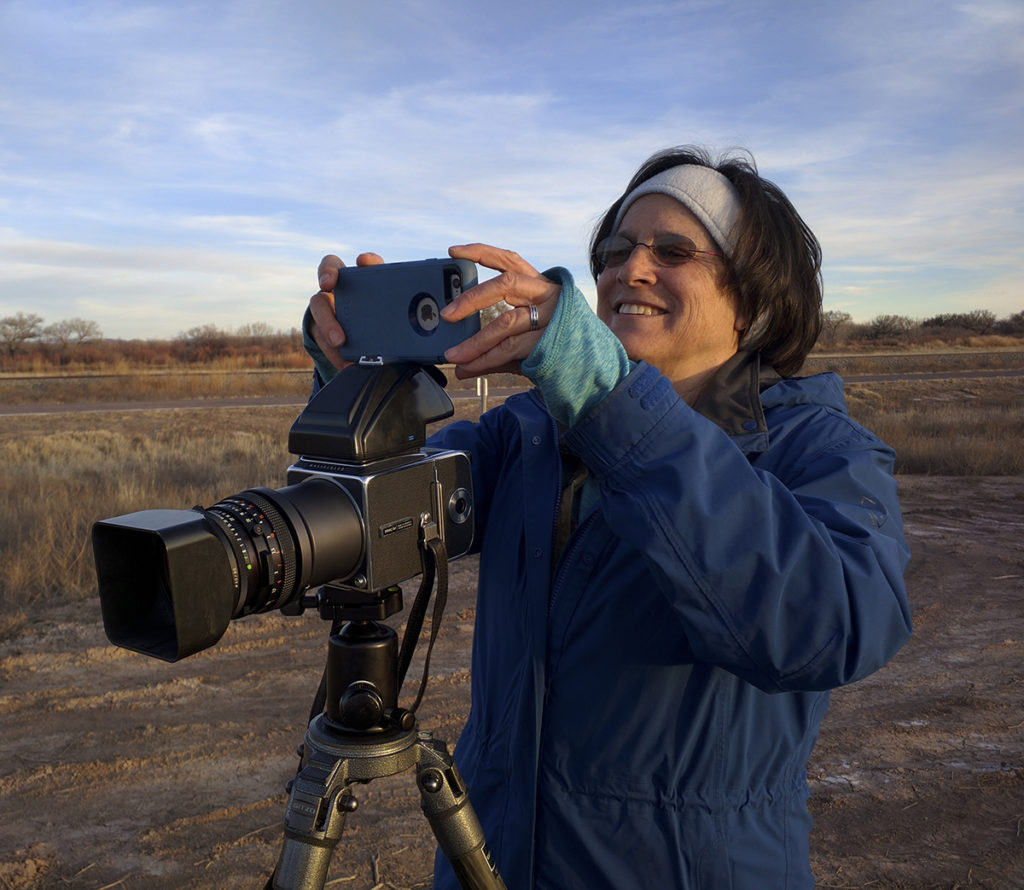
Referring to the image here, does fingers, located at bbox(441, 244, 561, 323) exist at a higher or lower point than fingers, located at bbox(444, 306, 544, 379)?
higher

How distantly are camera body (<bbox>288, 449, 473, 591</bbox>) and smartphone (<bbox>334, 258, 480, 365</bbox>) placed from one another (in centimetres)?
19

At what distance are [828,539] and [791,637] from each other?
0.15 meters

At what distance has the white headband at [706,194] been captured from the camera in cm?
175

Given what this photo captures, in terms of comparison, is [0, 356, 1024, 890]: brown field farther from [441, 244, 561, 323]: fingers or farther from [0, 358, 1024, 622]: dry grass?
[441, 244, 561, 323]: fingers

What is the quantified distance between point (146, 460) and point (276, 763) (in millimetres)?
7789

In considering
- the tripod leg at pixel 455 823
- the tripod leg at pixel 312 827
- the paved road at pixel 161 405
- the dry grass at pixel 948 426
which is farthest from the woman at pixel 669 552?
the paved road at pixel 161 405

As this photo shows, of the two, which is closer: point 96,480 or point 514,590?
point 514,590

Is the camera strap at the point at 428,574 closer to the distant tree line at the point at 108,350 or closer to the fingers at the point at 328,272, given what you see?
the fingers at the point at 328,272

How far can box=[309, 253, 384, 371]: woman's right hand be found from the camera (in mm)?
1531

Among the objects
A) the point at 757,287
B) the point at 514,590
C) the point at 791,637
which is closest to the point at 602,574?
the point at 514,590

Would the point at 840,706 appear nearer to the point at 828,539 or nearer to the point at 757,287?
the point at 757,287

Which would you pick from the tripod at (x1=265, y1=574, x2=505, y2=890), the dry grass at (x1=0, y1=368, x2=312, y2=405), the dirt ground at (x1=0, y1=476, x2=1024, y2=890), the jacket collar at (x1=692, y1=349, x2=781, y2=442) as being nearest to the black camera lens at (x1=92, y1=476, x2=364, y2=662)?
the tripod at (x1=265, y1=574, x2=505, y2=890)

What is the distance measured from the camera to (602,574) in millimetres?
1415

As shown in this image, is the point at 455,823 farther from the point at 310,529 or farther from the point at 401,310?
the point at 401,310
